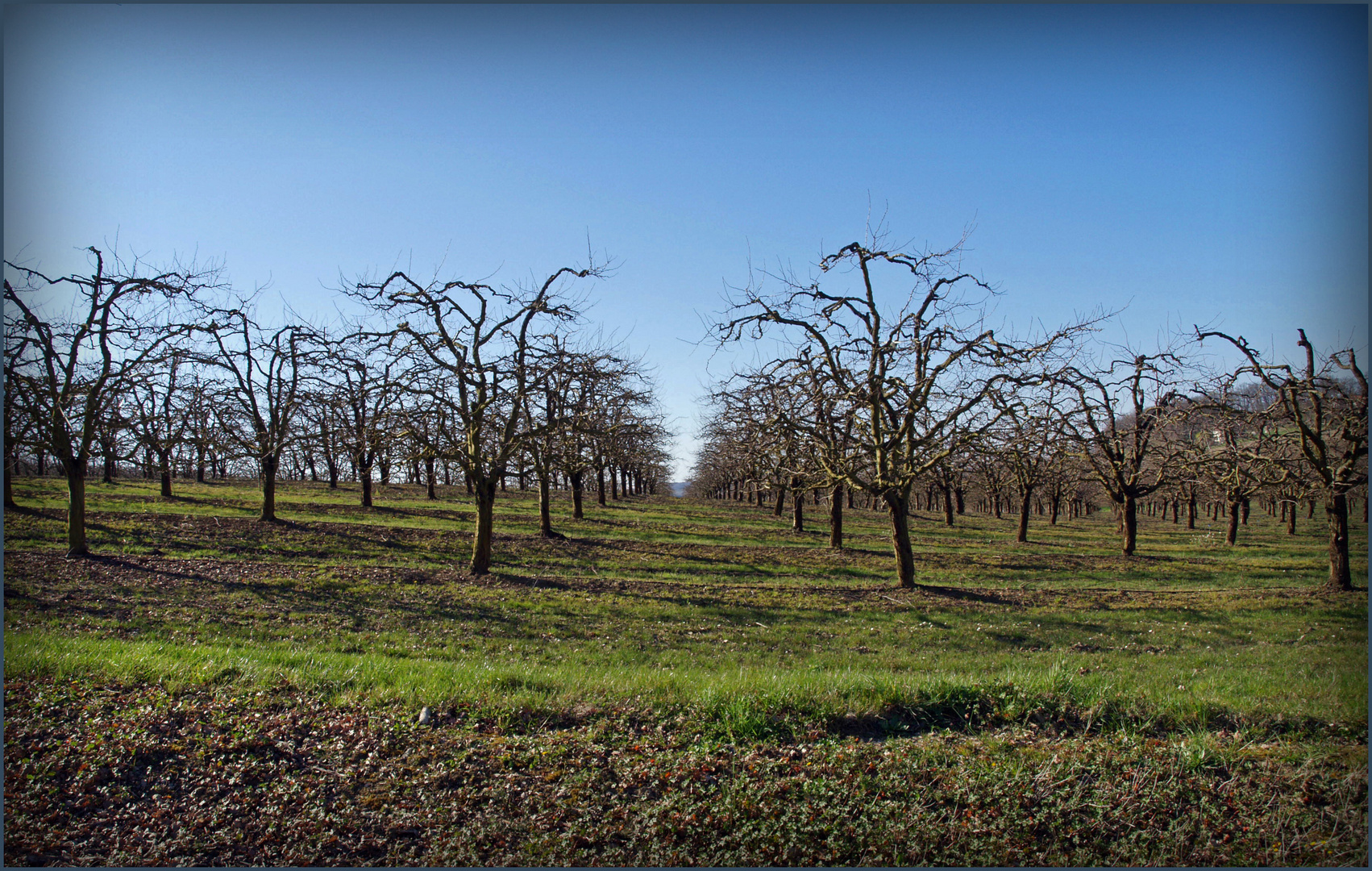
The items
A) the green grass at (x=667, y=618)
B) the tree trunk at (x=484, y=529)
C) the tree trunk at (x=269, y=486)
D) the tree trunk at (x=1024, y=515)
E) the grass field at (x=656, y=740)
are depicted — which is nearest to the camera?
the grass field at (x=656, y=740)

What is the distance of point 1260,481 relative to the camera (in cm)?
1739

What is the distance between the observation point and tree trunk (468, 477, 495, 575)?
56.4ft

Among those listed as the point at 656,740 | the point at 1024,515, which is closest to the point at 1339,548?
the point at 1024,515

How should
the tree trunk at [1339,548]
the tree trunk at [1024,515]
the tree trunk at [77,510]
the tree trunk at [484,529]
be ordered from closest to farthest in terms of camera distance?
1. the tree trunk at [77,510]
2. the tree trunk at [1339,548]
3. the tree trunk at [484,529]
4. the tree trunk at [1024,515]

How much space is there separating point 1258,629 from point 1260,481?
23.5 ft

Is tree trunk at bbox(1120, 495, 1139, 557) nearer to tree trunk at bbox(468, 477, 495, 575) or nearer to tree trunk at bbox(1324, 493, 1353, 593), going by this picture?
tree trunk at bbox(1324, 493, 1353, 593)

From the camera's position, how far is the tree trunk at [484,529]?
17188 millimetres

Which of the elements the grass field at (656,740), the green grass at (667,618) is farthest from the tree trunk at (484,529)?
the grass field at (656,740)

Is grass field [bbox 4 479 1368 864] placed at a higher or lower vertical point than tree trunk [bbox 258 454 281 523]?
lower

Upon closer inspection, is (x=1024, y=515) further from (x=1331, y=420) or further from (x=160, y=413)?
(x=160, y=413)

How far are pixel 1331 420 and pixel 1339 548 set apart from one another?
3.84 metres

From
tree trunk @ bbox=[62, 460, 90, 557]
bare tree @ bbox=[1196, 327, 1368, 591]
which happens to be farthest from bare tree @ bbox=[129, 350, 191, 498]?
bare tree @ bbox=[1196, 327, 1368, 591]

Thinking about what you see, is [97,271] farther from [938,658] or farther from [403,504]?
[938,658]

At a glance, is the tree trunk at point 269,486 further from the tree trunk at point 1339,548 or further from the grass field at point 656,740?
the tree trunk at point 1339,548
